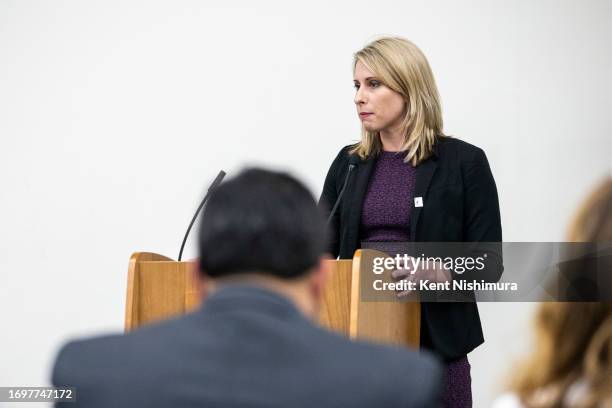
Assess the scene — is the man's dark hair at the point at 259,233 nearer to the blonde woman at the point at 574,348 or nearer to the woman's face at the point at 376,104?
the blonde woman at the point at 574,348

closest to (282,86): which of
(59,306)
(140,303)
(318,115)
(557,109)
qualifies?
(318,115)

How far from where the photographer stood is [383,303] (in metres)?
2.42

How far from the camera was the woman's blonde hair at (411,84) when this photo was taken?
2.97 metres

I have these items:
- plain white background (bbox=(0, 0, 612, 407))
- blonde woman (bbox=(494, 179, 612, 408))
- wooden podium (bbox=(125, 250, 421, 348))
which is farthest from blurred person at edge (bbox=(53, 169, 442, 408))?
plain white background (bbox=(0, 0, 612, 407))

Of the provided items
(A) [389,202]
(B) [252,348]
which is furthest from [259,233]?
(A) [389,202]

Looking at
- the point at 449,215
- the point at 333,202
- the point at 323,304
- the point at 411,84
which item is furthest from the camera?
the point at 333,202

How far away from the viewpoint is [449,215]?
2.83 m

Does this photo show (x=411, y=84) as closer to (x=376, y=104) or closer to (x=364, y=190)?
(x=376, y=104)

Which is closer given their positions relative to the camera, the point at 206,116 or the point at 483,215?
the point at 483,215

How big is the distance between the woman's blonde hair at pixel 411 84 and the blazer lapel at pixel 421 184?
5 centimetres

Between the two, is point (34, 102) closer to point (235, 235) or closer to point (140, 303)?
point (140, 303)

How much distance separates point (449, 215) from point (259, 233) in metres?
1.79

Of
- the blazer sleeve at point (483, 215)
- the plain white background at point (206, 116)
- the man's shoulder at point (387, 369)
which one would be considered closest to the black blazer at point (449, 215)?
the blazer sleeve at point (483, 215)

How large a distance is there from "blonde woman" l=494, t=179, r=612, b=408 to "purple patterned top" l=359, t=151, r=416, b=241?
1.68m
